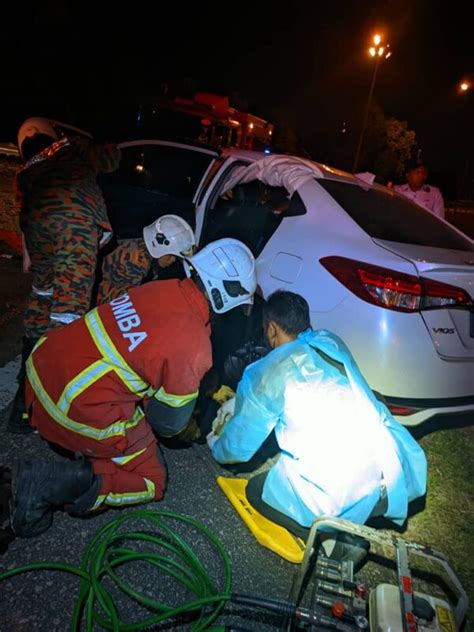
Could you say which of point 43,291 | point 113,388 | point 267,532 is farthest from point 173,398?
point 43,291

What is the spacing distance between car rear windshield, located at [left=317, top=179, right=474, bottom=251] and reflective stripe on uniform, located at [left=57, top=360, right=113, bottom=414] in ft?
5.73

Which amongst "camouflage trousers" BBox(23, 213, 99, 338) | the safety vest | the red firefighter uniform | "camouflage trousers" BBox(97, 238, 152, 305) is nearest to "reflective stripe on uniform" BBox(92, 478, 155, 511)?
the red firefighter uniform

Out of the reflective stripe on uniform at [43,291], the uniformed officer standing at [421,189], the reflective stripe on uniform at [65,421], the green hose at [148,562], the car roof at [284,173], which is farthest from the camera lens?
the uniformed officer standing at [421,189]

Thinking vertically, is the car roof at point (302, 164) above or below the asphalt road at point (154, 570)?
above

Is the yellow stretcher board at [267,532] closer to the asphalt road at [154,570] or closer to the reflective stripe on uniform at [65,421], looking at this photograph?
the asphalt road at [154,570]

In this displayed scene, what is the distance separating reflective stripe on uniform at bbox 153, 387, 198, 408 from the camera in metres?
2.04

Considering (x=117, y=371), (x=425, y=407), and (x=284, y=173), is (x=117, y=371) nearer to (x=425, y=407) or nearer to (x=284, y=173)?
(x=425, y=407)

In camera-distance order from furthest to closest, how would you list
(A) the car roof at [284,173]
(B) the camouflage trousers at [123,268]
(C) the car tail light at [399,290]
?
1. (B) the camouflage trousers at [123,268]
2. (A) the car roof at [284,173]
3. (C) the car tail light at [399,290]

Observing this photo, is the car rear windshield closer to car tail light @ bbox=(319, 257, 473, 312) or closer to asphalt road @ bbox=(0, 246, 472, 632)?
car tail light @ bbox=(319, 257, 473, 312)

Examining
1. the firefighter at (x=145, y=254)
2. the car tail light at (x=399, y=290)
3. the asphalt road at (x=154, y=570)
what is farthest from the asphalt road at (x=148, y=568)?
the car tail light at (x=399, y=290)

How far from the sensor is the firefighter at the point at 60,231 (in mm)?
2838

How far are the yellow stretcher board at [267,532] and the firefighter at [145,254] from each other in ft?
5.48

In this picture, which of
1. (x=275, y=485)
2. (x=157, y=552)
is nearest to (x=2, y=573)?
(x=157, y=552)

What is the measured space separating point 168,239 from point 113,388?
1.50m
